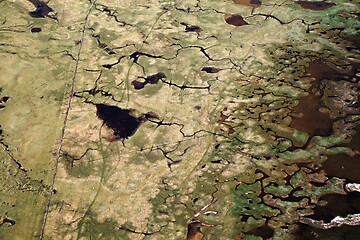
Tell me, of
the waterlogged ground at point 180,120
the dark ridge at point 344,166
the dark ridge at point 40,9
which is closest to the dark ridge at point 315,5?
the waterlogged ground at point 180,120

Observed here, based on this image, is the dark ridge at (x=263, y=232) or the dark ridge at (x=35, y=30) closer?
the dark ridge at (x=263, y=232)

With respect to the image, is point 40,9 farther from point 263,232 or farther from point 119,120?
point 263,232

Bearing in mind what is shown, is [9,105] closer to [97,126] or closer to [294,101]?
[97,126]

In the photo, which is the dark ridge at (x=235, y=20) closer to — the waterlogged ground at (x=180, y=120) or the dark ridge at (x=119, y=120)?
the waterlogged ground at (x=180, y=120)

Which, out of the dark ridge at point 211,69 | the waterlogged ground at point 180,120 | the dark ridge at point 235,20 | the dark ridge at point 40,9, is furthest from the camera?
the dark ridge at point 40,9

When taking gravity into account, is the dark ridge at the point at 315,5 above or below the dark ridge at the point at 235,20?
above

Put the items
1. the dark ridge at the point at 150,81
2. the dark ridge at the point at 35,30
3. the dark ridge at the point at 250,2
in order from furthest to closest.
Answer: the dark ridge at the point at 250,2
the dark ridge at the point at 35,30
the dark ridge at the point at 150,81

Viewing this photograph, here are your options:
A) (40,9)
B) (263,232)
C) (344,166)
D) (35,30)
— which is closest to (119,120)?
(263,232)

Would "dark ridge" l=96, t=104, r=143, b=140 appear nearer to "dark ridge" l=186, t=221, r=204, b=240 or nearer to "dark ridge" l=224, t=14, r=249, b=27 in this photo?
"dark ridge" l=186, t=221, r=204, b=240
